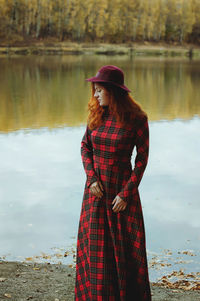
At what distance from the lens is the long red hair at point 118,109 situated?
11.7 feet


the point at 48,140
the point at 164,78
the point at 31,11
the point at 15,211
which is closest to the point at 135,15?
the point at 31,11

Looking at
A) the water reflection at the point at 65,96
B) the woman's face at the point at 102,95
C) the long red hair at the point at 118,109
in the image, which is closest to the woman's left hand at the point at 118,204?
the long red hair at the point at 118,109

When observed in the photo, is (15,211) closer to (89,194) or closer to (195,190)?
(195,190)

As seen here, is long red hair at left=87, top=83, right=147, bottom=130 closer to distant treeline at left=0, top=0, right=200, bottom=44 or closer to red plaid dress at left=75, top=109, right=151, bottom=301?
red plaid dress at left=75, top=109, right=151, bottom=301

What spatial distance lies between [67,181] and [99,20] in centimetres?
7992

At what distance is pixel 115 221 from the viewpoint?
12.0 ft

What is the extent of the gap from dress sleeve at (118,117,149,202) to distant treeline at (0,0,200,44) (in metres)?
72.5

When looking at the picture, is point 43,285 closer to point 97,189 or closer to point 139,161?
point 97,189

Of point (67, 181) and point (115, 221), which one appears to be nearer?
point (115, 221)

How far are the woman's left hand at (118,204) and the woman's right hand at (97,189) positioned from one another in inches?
4.6

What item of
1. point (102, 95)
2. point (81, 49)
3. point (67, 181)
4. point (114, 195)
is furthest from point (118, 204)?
point (81, 49)

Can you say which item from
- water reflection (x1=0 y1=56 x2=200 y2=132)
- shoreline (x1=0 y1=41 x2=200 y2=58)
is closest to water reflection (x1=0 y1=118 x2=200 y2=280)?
water reflection (x1=0 y1=56 x2=200 y2=132)

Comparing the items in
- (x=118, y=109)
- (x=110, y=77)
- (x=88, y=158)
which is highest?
(x=110, y=77)

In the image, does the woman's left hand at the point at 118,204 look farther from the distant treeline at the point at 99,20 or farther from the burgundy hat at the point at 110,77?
the distant treeline at the point at 99,20
